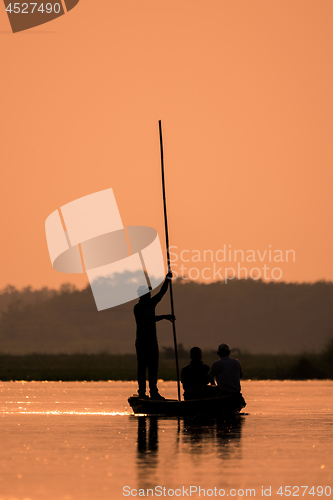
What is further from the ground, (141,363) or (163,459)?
(141,363)

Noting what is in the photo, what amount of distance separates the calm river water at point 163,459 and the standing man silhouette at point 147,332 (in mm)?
2388

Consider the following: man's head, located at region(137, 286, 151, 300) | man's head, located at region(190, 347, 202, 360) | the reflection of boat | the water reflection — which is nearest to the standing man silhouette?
man's head, located at region(137, 286, 151, 300)

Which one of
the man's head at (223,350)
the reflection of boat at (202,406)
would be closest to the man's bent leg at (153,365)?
the reflection of boat at (202,406)

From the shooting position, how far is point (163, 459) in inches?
468

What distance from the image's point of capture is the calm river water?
957 cm

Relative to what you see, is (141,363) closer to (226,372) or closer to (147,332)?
(147,332)

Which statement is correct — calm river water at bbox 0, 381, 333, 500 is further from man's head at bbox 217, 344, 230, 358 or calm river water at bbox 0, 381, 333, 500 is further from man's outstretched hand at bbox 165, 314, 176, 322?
man's outstretched hand at bbox 165, 314, 176, 322

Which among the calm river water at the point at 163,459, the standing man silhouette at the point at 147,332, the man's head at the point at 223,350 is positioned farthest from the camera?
the standing man silhouette at the point at 147,332

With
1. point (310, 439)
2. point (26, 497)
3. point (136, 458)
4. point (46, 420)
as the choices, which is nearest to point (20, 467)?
point (136, 458)

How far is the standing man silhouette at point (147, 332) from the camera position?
2158cm

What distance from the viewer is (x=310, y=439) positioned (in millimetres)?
15312

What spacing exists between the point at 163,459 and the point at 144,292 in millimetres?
9965

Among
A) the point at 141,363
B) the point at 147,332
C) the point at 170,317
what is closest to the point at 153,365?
the point at 141,363

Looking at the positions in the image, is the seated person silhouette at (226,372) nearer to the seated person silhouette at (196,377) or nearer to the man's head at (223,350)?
the man's head at (223,350)
